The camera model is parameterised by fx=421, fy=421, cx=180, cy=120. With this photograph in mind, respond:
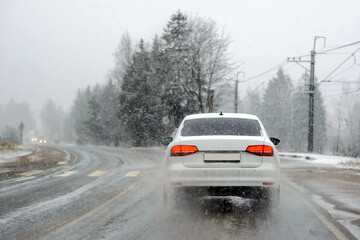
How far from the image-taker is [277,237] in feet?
16.5

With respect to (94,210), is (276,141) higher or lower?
higher

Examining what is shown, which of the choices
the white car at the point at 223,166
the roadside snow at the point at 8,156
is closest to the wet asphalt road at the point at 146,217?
the white car at the point at 223,166

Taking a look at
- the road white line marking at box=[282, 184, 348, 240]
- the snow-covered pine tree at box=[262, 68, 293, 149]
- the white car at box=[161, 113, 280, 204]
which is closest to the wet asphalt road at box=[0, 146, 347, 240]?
the road white line marking at box=[282, 184, 348, 240]

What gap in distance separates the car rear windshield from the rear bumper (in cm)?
81

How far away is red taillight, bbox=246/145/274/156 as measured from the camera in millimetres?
6387

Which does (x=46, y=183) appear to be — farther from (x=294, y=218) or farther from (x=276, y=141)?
(x=294, y=218)

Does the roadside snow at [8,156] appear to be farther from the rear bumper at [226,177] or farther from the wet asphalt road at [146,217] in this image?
the rear bumper at [226,177]

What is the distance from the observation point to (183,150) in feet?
21.2

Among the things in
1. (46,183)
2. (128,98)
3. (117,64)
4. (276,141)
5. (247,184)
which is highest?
(117,64)

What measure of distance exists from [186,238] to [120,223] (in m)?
1.24

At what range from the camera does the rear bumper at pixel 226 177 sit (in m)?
6.25

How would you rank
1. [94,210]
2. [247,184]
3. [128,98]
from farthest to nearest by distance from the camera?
1. [128,98]
2. [94,210]
3. [247,184]

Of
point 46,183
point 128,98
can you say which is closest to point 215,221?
point 46,183

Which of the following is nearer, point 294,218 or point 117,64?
point 294,218
